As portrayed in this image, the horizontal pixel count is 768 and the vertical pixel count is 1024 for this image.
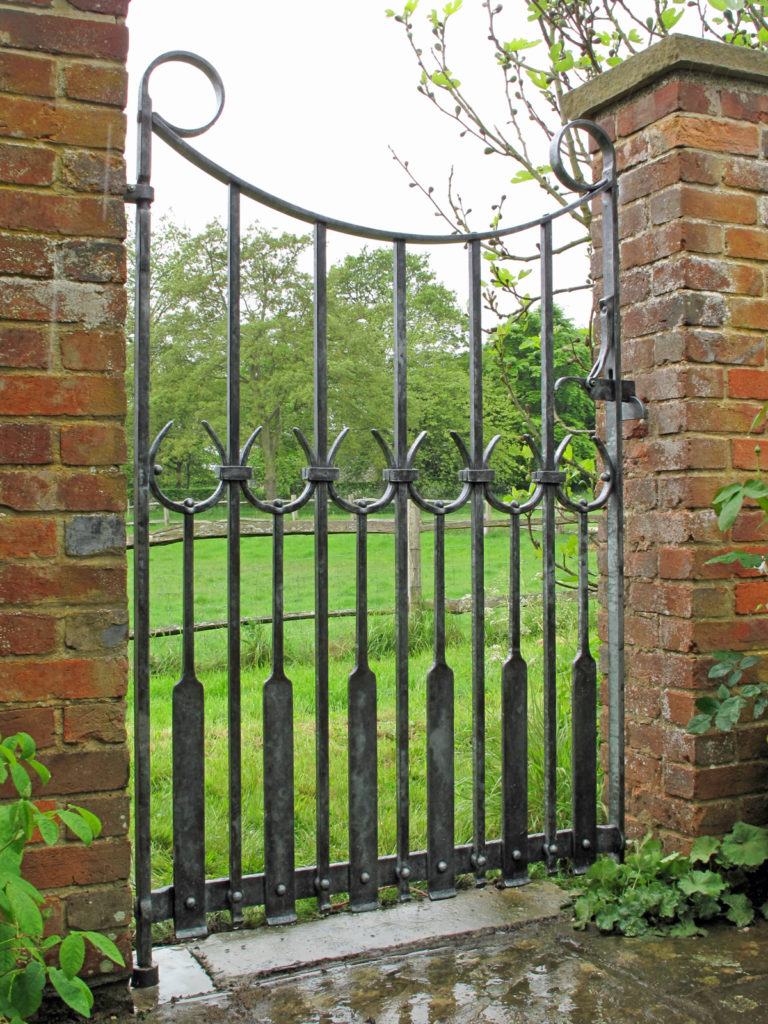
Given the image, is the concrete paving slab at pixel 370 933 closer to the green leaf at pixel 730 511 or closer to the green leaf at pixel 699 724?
the green leaf at pixel 699 724

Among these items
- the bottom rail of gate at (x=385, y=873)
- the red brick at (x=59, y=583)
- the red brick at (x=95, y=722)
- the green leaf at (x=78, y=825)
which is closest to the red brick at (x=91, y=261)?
the red brick at (x=59, y=583)

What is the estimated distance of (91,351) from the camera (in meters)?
1.79

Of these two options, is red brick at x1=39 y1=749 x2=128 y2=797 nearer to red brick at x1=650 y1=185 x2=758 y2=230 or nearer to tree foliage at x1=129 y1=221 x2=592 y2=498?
red brick at x1=650 y1=185 x2=758 y2=230

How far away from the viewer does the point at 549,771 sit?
2.50 meters

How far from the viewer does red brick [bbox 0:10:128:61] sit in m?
1.74

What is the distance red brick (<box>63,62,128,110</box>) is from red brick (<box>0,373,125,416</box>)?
1.82ft

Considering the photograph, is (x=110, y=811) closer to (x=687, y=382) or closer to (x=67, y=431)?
(x=67, y=431)

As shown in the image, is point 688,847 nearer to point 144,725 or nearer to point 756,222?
point 144,725

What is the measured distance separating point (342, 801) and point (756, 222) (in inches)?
94.2

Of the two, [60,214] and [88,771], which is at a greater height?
[60,214]

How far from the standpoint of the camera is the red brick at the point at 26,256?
174 cm

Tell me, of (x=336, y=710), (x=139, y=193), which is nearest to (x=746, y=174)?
(x=139, y=193)

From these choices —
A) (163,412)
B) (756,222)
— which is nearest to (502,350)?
(756,222)

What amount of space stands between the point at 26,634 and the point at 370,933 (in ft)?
3.58
